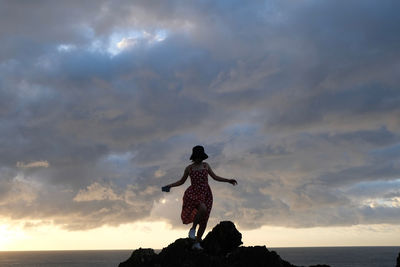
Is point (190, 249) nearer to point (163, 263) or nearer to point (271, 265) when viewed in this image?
point (163, 263)

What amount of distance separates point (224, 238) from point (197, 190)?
169 centimetres

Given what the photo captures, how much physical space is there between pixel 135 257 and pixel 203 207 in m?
2.35

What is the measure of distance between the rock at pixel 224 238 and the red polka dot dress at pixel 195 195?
2.30ft

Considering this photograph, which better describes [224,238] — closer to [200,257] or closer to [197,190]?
[200,257]

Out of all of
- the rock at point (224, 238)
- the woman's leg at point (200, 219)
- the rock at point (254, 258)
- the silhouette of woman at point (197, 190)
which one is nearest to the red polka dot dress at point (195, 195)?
the silhouette of woman at point (197, 190)

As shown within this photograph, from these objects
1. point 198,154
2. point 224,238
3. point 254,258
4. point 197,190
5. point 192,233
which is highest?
point 198,154

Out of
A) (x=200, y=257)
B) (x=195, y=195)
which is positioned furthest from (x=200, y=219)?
(x=200, y=257)

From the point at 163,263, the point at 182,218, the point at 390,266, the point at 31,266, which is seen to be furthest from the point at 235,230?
the point at 31,266

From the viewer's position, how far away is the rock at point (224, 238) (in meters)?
12.6

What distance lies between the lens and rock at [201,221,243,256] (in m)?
12.6

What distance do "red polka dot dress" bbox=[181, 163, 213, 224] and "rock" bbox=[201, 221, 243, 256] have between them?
27.6 inches

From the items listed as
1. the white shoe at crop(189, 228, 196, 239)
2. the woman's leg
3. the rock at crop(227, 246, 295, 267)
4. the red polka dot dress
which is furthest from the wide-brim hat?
the rock at crop(227, 246, 295, 267)

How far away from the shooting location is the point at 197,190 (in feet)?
40.7

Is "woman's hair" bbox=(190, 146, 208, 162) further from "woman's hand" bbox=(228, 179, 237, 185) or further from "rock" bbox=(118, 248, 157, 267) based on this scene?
"rock" bbox=(118, 248, 157, 267)
